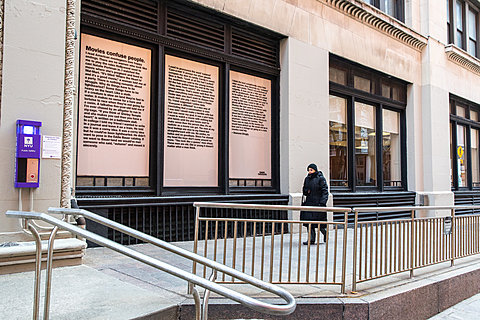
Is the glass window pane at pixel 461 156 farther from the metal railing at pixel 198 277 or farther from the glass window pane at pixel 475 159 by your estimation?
the metal railing at pixel 198 277


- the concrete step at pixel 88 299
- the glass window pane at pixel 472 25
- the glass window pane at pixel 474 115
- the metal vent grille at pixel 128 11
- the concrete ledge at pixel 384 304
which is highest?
the glass window pane at pixel 472 25

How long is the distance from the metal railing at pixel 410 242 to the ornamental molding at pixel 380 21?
21.8 feet

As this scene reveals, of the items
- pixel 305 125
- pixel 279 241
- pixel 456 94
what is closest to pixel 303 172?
pixel 305 125

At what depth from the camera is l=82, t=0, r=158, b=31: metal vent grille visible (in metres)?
6.79

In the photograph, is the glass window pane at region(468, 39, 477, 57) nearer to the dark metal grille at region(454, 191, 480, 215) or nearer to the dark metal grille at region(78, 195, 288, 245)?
the dark metal grille at region(454, 191, 480, 215)

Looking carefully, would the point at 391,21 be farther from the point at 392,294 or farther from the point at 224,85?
the point at 392,294

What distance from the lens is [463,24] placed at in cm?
1681

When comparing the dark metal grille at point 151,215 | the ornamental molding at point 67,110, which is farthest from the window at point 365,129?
the ornamental molding at point 67,110

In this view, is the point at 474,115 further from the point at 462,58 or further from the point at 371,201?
the point at 371,201

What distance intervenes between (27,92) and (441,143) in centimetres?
1364

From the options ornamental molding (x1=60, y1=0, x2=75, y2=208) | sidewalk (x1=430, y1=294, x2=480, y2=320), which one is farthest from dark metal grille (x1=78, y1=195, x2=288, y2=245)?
sidewalk (x1=430, y1=294, x2=480, y2=320)

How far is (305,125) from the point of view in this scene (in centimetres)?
977

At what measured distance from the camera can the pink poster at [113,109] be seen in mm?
6703

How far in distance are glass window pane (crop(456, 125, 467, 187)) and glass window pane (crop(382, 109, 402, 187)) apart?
4381 millimetres
